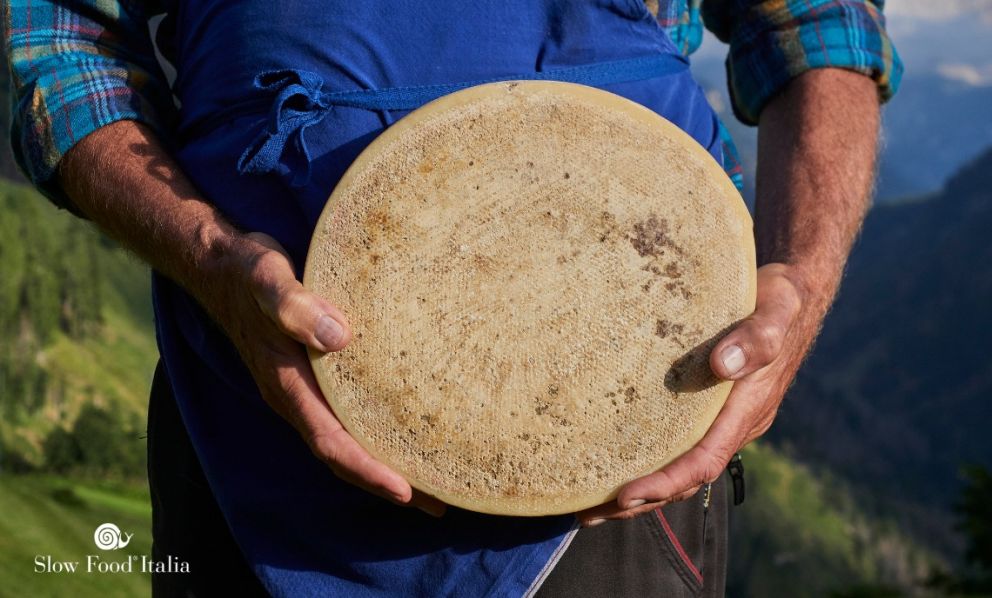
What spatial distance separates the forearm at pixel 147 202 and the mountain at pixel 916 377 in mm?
63613

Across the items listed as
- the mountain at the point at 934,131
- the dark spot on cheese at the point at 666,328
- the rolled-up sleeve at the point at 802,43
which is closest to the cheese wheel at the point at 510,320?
the dark spot on cheese at the point at 666,328

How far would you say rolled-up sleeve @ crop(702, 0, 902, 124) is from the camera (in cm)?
177

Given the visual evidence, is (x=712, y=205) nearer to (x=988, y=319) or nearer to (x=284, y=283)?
(x=284, y=283)

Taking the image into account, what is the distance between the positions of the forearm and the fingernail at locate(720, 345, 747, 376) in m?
0.73

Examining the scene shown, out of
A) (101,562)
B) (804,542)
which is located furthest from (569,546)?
(804,542)

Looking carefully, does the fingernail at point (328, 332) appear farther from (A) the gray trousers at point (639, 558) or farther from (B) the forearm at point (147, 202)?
(A) the gray trousers at point (639, 558)

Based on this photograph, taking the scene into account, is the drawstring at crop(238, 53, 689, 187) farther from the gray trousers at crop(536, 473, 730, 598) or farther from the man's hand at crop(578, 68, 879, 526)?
the gray trousers at crop(536, 473, 730, 598)

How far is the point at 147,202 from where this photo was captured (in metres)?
1.48

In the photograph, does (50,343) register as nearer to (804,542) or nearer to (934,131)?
(804,542)

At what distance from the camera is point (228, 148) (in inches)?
56.7

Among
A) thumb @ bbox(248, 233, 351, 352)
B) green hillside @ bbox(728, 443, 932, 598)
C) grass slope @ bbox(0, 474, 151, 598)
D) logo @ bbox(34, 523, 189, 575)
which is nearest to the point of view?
thumb @ bbox(248, 233, 351, 352)

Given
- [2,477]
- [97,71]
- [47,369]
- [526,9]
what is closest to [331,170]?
[526,9]

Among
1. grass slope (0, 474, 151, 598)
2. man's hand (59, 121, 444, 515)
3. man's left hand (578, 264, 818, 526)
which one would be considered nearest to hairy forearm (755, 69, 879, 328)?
man's left hand (578, 264, 818, 526)

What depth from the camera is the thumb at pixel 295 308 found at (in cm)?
121
